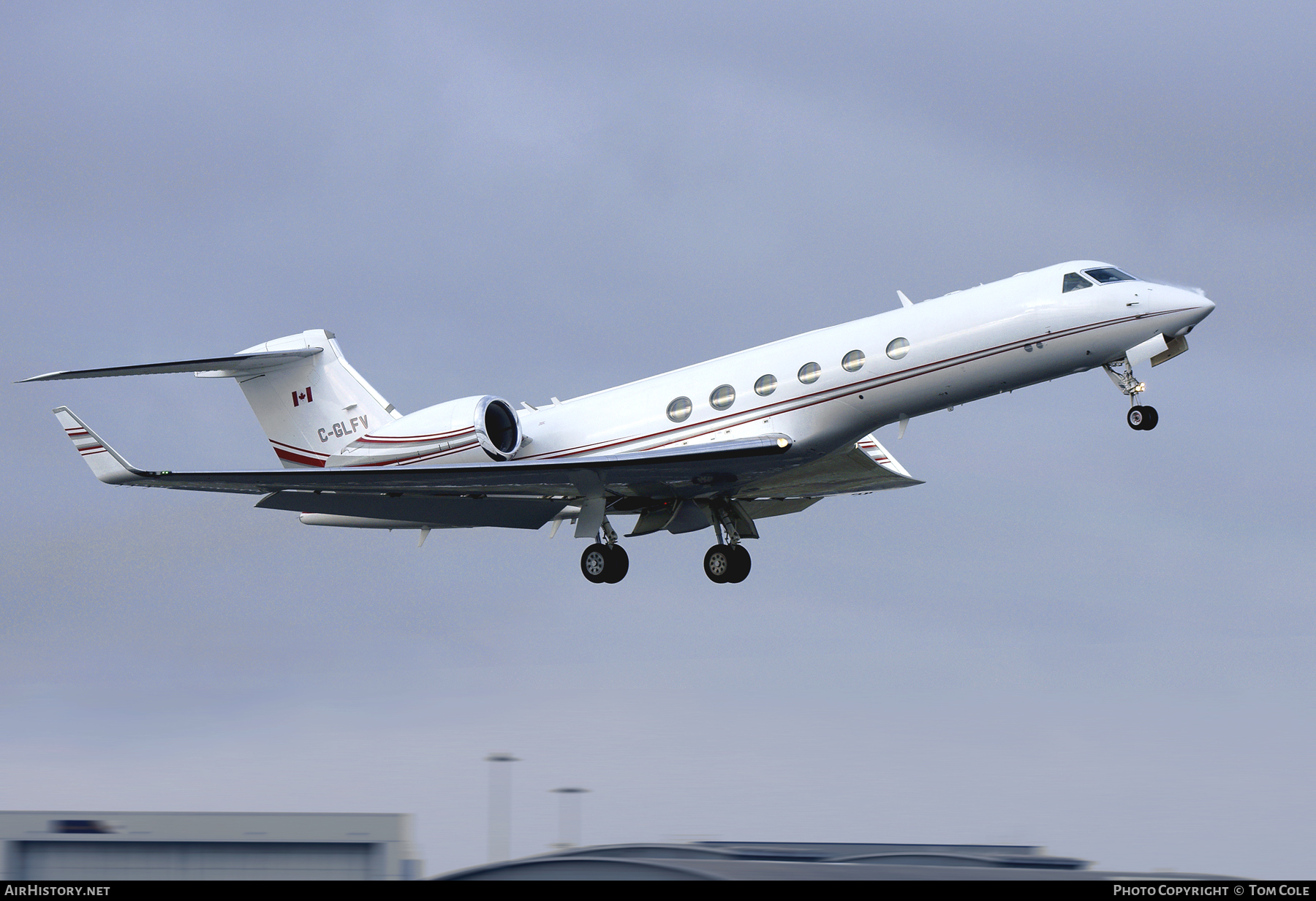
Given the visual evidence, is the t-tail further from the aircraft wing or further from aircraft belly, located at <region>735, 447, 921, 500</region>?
aircraft belly, located at <region>735, 447, 921, 500</region>

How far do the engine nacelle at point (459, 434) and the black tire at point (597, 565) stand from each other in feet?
7.10

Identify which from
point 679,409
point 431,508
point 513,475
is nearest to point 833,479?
point 679,409

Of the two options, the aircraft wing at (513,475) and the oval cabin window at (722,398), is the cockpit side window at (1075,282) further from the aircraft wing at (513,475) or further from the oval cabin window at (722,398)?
the oval cabin window at (722,398)

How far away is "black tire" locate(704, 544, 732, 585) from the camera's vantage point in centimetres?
2444

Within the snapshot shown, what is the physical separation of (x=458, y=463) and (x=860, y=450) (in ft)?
21.7

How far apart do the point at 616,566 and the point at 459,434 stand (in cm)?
343

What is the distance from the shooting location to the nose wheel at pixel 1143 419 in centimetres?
1961

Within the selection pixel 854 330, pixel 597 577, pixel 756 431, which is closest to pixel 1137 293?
pixel 854 330

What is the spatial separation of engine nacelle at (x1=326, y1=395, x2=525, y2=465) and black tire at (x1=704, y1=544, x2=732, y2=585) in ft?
12.7

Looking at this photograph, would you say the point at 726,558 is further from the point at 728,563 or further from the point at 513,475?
the point at 513,475

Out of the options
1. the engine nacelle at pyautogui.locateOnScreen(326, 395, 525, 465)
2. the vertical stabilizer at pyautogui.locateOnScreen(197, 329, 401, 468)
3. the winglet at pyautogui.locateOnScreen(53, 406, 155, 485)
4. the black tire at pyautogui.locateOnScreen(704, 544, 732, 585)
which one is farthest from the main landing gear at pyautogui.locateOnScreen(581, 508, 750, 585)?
the winglet at pyautogui.locateOnScreen(53, 406, 155, 485)

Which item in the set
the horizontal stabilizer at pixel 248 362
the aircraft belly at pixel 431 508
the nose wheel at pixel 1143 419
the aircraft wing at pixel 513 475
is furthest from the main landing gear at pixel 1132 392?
the horizontal stabilizer at pixel 248 362

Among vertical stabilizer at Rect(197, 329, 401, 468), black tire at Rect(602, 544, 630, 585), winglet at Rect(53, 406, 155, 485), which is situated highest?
vertical stabilizer at Rect(197, 329, 401, 468)

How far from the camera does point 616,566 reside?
2377 centimetres
